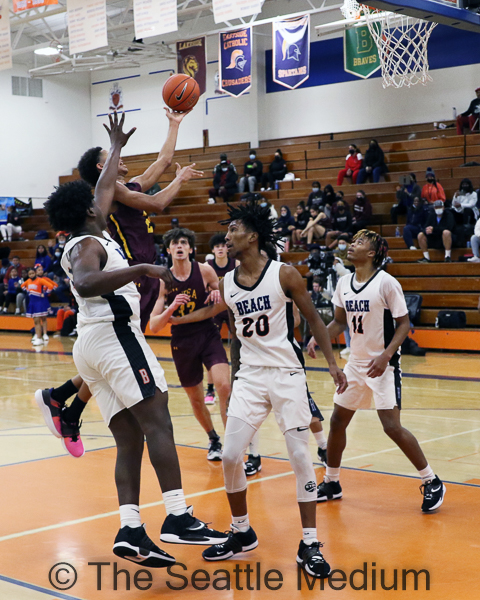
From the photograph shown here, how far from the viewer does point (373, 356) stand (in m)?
4.63

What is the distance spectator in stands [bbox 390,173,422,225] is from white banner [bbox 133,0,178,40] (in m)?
6.08

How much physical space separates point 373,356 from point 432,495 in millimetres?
880

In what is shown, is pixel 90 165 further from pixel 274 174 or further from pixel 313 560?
pixel 274 174

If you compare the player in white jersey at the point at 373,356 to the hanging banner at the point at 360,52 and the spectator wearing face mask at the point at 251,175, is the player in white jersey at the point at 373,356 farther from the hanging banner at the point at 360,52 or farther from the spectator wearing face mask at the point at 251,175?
the spectator wearing face mask at the point at 251,175

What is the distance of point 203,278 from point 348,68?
37.7 ft

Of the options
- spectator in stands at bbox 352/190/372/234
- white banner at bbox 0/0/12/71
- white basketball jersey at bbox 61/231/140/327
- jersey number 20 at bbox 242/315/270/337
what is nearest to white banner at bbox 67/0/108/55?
white banner at bbox 0/0/12/71

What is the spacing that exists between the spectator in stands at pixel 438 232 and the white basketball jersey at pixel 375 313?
33.5ft

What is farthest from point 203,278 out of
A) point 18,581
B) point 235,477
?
point 18,581

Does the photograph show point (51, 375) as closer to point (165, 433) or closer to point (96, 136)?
point (165, 433)

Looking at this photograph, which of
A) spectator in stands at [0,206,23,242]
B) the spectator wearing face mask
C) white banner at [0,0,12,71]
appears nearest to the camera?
white banner at [0,0,12,71]

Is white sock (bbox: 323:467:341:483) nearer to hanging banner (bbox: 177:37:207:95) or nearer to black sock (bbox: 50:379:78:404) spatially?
black sock (bbox: 50:379:78:404)

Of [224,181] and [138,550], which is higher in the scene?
[224,181]

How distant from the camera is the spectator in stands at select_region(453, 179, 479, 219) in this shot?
1481 centimetres

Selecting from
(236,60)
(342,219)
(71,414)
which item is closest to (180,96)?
(71,414)
